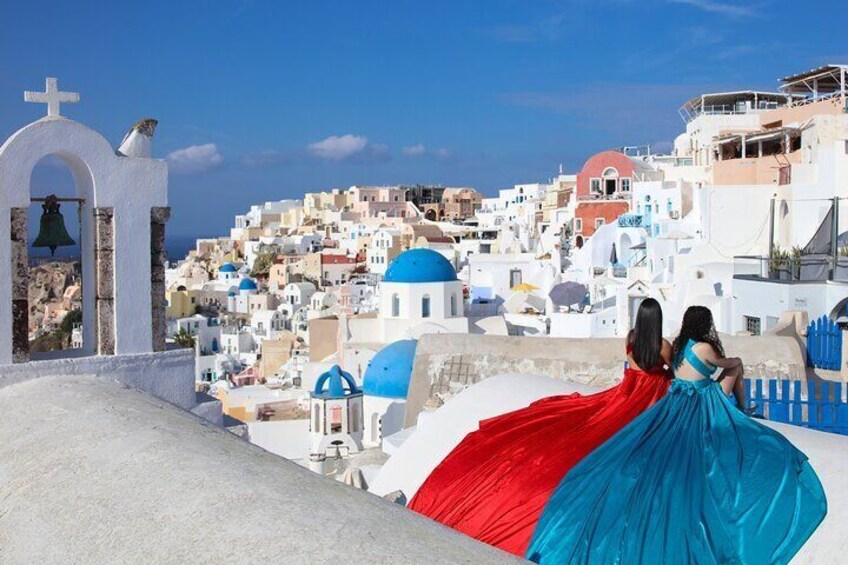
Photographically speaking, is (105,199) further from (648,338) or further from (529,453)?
(648,338)

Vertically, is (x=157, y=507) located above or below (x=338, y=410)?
above

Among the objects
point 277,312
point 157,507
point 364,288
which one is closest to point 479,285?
point 364,288

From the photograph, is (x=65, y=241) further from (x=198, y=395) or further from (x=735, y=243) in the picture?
(x=735, y=243)

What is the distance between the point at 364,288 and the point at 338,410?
26.7 meters

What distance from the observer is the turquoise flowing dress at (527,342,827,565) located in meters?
3.42

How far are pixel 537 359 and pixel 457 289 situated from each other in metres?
17.1

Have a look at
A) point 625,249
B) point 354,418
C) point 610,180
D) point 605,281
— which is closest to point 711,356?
point 354,418

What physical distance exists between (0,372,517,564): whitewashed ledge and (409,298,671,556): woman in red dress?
4.55 ft

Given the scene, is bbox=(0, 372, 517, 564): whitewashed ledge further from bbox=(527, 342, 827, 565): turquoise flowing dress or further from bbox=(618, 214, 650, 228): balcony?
bbox=(618, 214, 650, 228): balcony

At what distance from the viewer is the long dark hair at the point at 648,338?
4258 mm

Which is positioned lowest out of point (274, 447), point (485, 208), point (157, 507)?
point (274, 447)

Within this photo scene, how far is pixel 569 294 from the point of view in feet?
94.1

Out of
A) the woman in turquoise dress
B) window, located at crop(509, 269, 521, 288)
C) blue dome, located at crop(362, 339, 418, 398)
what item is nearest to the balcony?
window, located at crop(509, 269, 521, 288)

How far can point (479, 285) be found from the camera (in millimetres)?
37344
